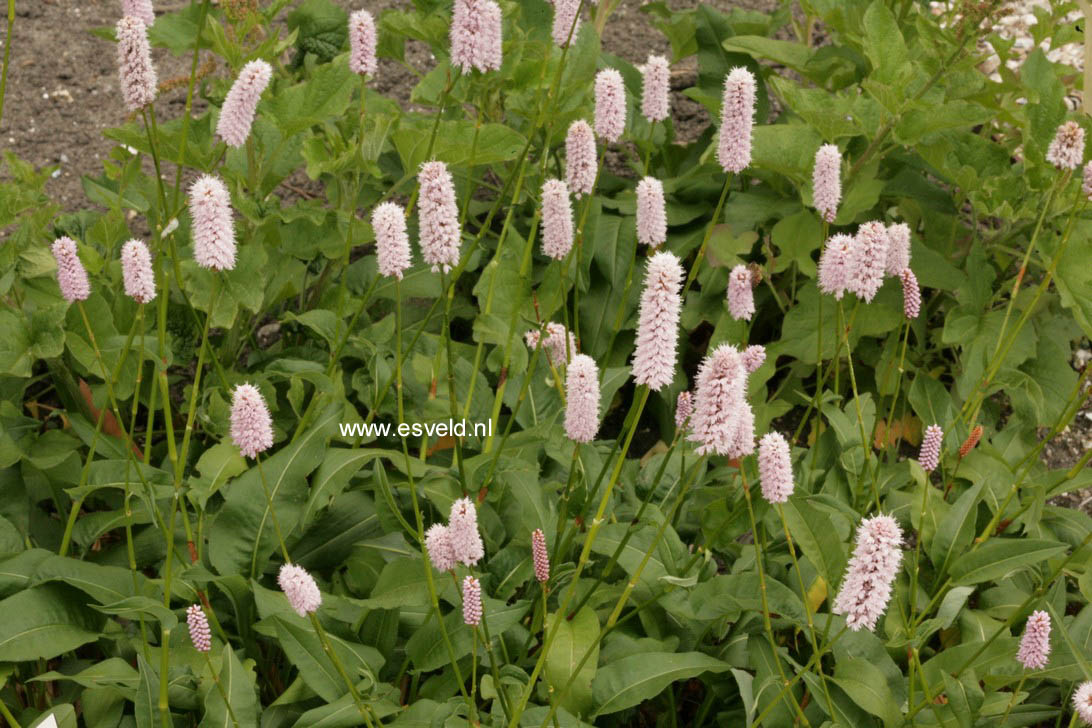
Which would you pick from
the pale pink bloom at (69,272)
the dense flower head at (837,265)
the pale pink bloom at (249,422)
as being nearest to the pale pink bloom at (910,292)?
the dense flower head at (837,265)

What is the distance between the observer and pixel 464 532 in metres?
1.80

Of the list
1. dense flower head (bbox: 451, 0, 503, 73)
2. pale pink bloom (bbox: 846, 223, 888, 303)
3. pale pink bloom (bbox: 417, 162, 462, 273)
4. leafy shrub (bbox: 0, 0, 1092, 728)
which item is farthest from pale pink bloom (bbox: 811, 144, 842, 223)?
pale pink bloom (bbox: 417, 162, 462, 273)

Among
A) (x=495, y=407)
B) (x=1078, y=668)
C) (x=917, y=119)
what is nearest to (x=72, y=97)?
(x=495, y=407)

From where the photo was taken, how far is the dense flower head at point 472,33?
215 cm

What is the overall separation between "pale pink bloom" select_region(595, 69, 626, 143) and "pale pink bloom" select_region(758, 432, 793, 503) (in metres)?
0.73

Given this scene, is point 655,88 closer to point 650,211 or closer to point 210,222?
point 650,211

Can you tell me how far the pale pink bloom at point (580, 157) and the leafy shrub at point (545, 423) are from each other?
115mm

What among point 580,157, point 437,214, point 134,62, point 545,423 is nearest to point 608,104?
point 580,157

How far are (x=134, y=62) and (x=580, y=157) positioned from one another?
2.79 ft

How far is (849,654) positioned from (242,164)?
77.0 inches

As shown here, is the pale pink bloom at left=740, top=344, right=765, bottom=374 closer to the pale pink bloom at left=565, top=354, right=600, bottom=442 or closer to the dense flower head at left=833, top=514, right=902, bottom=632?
the pale pink bloom at left=565, top=354, right=600, bottom=442

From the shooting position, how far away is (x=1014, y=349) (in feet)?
10.6

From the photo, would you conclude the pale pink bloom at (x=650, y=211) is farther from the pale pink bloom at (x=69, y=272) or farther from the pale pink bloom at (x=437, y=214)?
the pale pink bloom at (x=69, y=272)

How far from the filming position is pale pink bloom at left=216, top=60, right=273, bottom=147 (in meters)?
2.08
